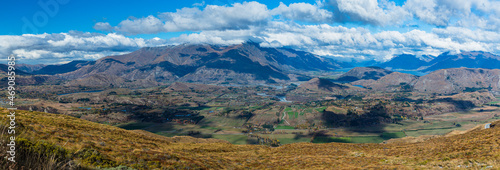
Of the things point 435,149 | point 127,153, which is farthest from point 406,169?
point 127,153

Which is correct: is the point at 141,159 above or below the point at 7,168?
below

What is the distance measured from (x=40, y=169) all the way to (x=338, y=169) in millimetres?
37293

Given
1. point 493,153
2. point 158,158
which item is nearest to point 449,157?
point 493,153

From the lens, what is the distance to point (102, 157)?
75.3 feet

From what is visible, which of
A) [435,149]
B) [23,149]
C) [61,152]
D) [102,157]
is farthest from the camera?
[435,149]

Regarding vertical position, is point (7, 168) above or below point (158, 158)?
above

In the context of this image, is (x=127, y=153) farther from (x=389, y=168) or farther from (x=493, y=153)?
(x=493, y=153)

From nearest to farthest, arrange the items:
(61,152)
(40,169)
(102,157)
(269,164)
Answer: (40,169)
(61,152)
(102,157)
(269,164)

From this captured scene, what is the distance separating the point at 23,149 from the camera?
1451 cm

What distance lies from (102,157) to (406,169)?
131 feet

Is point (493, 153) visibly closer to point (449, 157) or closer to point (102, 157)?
point (449, 157)

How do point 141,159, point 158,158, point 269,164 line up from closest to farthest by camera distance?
point 141,159 < point 158,158 < point 269,164

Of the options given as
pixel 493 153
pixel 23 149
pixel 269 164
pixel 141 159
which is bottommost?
pixel 269 164

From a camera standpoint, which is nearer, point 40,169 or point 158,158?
point 40,169
